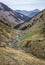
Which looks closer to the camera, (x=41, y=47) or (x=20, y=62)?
(x=20, y=62)

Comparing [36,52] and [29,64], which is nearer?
[29,64]

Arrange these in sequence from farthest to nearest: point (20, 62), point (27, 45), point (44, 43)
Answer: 1. point (27, 45)
2. point (44, 43)
3. point (20, 62)

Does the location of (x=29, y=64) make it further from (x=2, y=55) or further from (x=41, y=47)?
(x=41, y=47)

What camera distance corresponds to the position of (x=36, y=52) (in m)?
70.2

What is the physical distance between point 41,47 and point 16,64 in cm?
3687

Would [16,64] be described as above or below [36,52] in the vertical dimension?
above

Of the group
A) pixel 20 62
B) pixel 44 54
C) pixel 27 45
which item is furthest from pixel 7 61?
pixel 27 45

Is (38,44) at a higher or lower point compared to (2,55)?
lower

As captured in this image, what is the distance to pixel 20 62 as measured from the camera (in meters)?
42.8

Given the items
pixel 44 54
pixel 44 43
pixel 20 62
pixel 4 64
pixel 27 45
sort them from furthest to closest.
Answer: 1. pixel 27 45
2. pixel 44 43
3. pixel 44 54
4. pixel 20 62
5. pixel 4 64

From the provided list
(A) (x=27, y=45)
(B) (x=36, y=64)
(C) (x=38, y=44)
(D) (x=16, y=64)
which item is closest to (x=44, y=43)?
(C) (x=38, y=44)

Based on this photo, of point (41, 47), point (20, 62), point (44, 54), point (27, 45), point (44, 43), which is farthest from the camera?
point (27, 45)

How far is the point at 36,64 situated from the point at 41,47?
31.3 m

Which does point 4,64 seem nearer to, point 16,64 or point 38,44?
point 16,64
